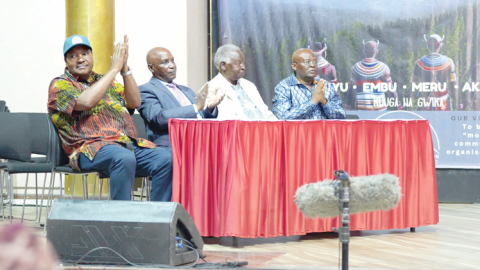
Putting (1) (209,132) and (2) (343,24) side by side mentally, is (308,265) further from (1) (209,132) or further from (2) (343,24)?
(2) (343,24)

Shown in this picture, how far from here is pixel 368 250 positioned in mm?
3217

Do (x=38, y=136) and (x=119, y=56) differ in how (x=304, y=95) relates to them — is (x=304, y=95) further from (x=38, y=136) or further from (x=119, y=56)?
(x=38, y=136)

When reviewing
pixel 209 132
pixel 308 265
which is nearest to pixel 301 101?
pixel 209 132

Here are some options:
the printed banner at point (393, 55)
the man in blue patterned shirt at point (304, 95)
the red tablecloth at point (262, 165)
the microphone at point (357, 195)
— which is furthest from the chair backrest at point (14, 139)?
the microphone at point (357, 195)

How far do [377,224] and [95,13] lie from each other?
128 inches

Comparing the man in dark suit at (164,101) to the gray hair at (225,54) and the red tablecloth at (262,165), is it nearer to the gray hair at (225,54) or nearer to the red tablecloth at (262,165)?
the red tablecloth at (262,165)

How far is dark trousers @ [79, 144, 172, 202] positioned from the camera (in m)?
3.15

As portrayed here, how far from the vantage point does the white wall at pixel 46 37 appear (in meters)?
5.99

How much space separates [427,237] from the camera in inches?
144

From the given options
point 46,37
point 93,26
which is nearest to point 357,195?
point 93,26

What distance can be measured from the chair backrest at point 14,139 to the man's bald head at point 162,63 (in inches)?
47.8

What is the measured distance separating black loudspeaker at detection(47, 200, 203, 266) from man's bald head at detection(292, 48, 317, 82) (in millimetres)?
1928

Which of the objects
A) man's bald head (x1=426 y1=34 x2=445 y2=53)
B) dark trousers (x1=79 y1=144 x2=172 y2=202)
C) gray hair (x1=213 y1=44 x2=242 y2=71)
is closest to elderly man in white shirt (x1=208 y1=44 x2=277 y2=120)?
gray hair (x1=213 y1=44 x2=242 y2=71)

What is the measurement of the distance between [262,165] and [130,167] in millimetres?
789
